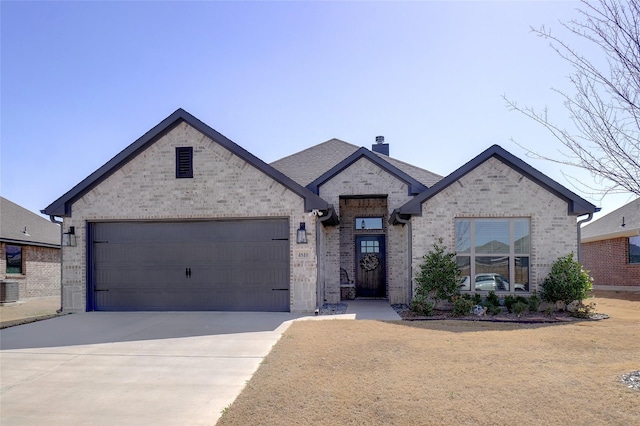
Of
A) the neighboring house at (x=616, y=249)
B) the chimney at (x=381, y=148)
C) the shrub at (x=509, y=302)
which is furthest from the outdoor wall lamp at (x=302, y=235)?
the neighboring house at (x=616, y=249)

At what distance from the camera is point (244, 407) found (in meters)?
4.53

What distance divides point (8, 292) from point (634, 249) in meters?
24.5

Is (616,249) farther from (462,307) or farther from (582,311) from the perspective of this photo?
(462,307)

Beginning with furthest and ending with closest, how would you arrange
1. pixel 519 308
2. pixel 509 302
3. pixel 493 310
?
pixel 509 302 < pixel 493 310 < pixel 519 308

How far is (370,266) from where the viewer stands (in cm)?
1444

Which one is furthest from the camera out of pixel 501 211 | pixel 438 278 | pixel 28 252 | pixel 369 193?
pixel 28 252

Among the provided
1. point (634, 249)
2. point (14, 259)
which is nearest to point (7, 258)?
point (14, 259)

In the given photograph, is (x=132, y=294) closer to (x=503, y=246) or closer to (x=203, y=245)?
(x=203, y=245)

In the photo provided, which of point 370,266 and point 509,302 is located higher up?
point 370,266

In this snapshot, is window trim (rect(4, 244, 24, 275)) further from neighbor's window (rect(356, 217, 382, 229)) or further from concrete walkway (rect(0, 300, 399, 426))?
neighbor's window (rect(356, 217, 382, 229))

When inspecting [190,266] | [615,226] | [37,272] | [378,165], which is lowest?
[37,272]

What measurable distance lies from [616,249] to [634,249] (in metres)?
0.99

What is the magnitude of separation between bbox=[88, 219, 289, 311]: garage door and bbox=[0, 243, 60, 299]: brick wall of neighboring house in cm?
763

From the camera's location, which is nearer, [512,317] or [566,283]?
[512,317]
